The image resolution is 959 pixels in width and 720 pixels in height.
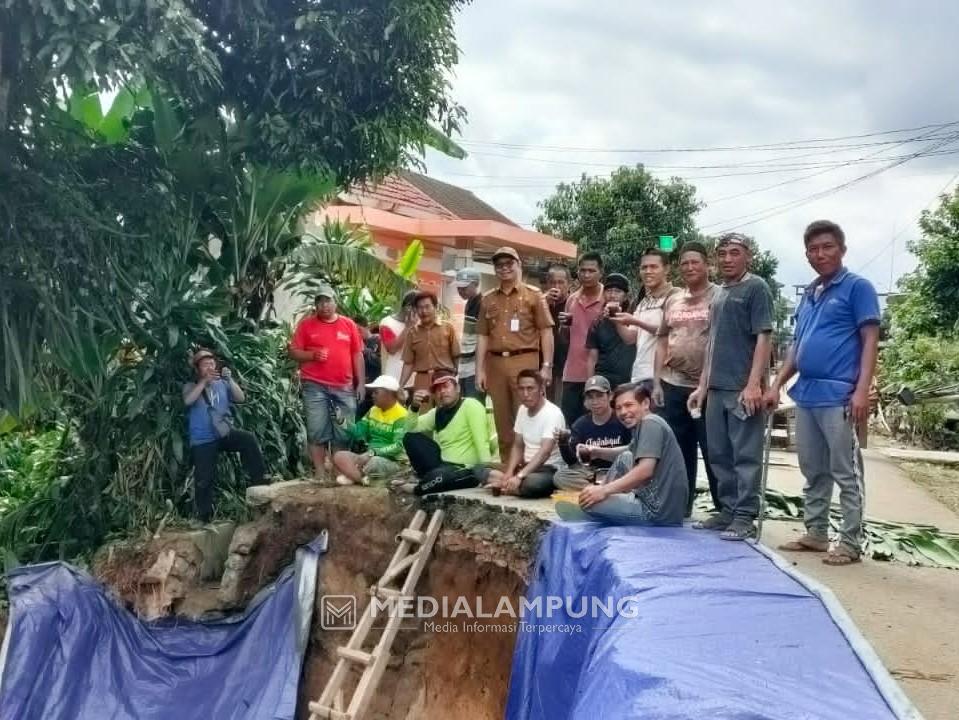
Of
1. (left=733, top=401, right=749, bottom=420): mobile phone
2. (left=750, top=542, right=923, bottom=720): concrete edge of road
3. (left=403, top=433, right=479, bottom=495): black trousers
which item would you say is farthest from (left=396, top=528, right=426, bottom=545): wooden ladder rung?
(left=750, top=542, right=923, bottom=720): concrete edge of road

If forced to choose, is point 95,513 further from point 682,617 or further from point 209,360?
point 682,617

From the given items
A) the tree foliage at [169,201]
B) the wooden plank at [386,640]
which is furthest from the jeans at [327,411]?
A: the wooden plank at [386,640]

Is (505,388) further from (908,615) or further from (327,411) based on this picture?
(908,615)

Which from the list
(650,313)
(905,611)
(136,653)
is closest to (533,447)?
(650,313)

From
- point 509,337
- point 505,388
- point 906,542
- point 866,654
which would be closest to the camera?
point 866,654

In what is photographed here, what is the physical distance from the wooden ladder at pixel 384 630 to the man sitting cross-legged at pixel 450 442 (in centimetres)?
29

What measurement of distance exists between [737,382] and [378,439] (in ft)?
11.5

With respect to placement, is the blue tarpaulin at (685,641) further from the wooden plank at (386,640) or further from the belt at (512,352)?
the belt at (512,352)

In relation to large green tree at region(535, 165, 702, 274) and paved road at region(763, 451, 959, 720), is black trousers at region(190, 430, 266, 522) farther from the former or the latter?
large green tree at region(535, 165, 702, 274)

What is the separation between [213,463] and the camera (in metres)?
7.38

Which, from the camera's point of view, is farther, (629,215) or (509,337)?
(629,215)

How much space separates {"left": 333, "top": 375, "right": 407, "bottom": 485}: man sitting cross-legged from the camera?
734cm

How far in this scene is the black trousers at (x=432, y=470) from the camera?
6.52 meters

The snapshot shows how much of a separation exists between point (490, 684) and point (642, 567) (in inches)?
110
